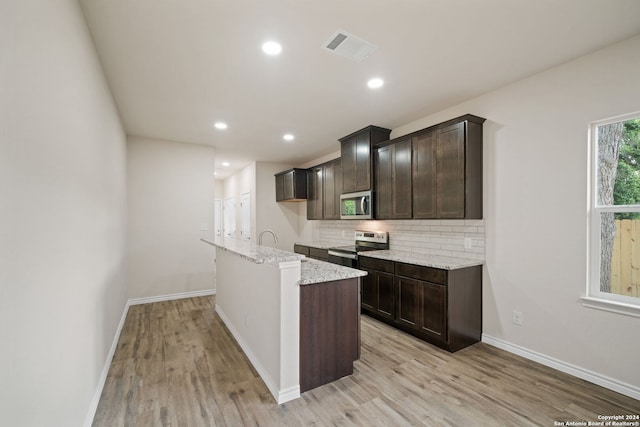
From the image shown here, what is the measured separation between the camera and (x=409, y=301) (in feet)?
10.9

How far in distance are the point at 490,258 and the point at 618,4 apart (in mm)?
2256

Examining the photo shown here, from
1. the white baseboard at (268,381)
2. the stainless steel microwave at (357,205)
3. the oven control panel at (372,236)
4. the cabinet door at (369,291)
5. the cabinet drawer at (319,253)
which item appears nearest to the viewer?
the white baseboard at (268,381)

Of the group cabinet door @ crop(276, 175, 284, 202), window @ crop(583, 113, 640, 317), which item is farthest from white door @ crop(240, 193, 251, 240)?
window @ crop(583, 113, 640, 317)

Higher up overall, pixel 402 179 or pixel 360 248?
pixel 402 179

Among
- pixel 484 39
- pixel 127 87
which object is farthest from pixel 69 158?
pixel 484 39

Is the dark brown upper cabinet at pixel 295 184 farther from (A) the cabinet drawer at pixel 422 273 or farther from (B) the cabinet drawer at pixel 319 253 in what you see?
(A) the cabinet drawer at pixel 422 273

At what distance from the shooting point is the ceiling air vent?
85.6 inches

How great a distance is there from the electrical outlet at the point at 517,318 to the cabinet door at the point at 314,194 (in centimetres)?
361

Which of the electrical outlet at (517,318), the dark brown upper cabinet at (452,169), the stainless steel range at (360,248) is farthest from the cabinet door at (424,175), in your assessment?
the electrical outlet at (517,318)

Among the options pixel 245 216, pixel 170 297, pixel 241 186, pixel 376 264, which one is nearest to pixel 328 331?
pixel 376 264

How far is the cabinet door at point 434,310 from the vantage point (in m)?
2.92

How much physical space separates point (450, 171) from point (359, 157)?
157 cm

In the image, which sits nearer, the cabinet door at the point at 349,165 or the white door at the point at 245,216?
the cabinet door at the point at 349,165

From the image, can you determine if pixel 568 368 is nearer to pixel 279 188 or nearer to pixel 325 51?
pixel 325 51
